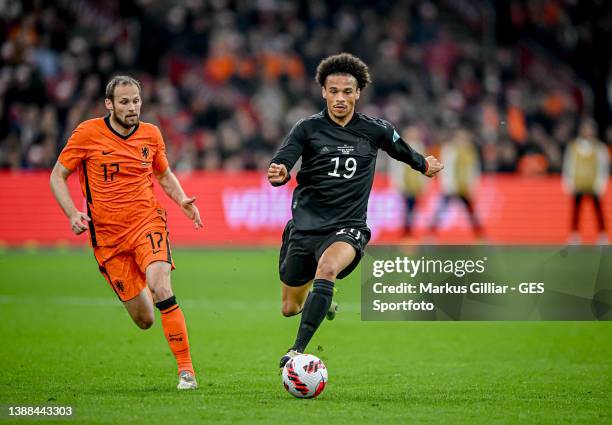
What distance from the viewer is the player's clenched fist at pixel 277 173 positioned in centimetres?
827

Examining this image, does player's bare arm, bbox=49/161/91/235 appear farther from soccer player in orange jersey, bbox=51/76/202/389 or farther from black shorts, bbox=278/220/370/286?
black shorts, bbox=278/220/370/286

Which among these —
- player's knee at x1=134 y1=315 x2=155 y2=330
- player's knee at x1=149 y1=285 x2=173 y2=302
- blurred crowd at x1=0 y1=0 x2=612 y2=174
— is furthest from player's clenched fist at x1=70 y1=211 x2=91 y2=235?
blurred crowd at x1=0 y1=0 x2=612 y2=174

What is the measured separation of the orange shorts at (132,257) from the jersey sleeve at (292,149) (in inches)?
44.0

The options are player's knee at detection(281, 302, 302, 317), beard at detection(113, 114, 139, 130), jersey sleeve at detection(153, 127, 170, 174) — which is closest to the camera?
beard at detection(113, 114, 139, 130)

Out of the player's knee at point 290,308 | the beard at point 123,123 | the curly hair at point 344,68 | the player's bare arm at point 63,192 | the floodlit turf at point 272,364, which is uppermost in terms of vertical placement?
the curly hair at point 344,68

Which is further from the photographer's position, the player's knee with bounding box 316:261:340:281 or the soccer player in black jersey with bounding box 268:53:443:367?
the soccer player in black jersey with bounding box 268:53:443:367

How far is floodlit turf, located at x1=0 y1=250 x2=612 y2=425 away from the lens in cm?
730

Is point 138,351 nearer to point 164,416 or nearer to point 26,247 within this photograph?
point 164,416

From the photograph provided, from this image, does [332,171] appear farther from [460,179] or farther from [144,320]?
[460,179]

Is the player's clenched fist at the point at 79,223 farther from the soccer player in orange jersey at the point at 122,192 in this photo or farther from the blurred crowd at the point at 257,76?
the blurred crowd at the point at 257,76

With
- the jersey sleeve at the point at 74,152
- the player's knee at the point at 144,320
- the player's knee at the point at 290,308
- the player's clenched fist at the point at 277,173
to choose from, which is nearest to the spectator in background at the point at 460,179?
the player's knee at the point at 290,308

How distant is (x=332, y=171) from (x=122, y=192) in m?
1.71

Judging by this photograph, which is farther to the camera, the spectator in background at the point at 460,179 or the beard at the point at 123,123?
the spectator in background at the point at 460,179

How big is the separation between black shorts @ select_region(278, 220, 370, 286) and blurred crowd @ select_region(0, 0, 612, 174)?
47.5ft
